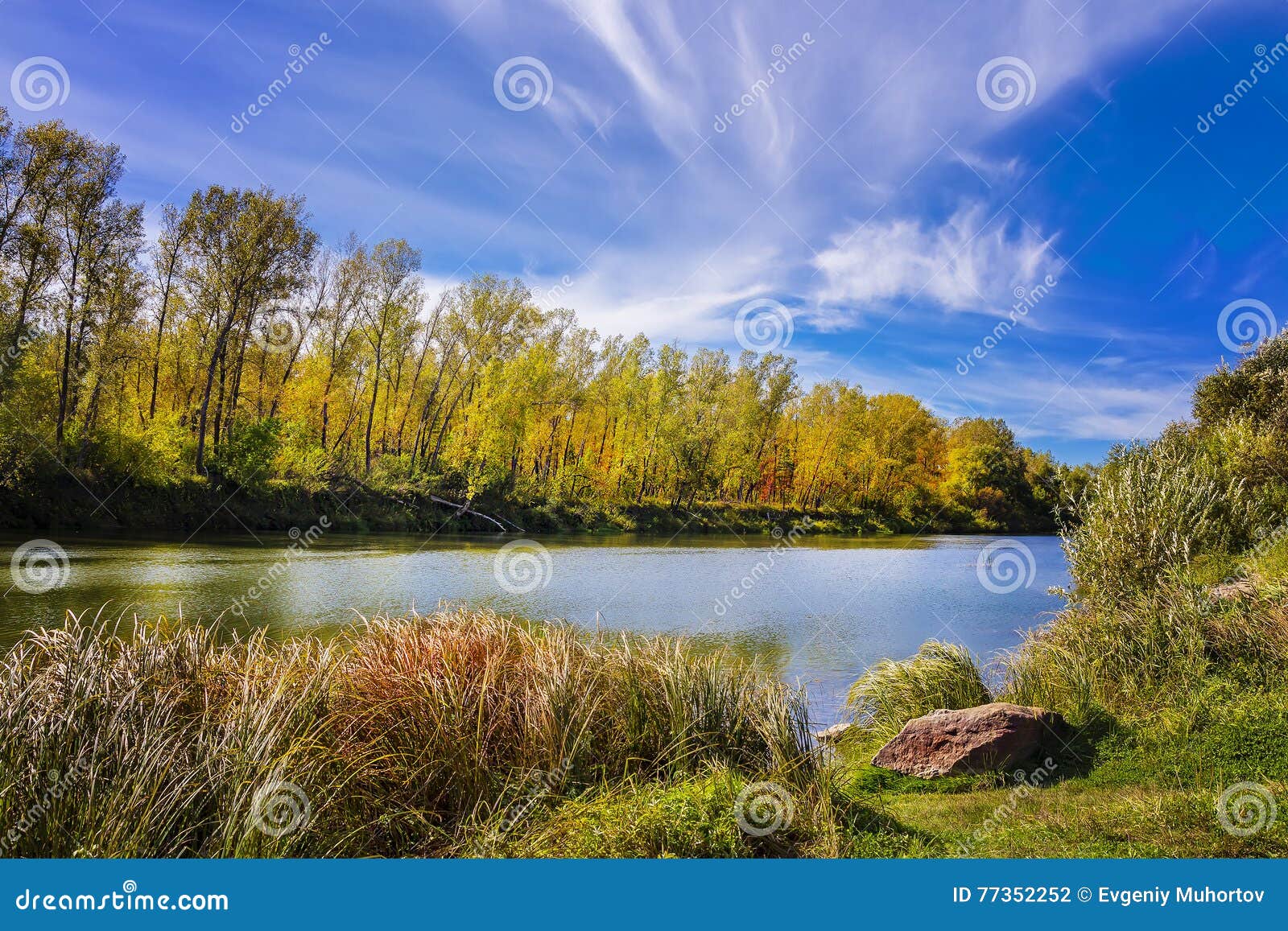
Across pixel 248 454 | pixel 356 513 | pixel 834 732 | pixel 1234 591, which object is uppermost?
pixel 248 454

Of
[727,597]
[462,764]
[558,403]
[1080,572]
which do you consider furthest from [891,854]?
[558,403]

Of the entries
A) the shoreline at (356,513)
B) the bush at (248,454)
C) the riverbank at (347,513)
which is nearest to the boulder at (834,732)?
the shoreline at (356,513)

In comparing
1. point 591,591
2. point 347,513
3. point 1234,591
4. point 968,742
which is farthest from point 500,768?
point 347,513

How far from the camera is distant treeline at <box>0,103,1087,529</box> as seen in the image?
29.2 metres

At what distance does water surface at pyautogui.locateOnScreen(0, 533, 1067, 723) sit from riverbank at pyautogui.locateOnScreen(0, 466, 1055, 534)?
2.54m

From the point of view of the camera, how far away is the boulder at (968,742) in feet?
27.0

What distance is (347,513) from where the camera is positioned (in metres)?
39.5

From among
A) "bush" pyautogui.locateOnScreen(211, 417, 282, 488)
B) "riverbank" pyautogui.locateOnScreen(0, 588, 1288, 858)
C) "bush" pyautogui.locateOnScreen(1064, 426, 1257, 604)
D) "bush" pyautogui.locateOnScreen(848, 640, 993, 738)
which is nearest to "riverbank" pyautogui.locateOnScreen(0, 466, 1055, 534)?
"bush" pyautogui.locateOnScreen(211, 417, 282, 488)

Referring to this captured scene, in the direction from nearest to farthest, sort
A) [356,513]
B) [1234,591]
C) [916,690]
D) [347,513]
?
[916,690], [1234,591], [347,513], [356,513]

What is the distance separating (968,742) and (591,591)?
15.1 metres

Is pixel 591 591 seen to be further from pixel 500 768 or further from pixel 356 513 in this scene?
pixel 356 513

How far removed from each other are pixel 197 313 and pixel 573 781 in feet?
133

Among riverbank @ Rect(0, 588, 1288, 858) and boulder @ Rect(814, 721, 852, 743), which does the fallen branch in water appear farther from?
riverbank @ Rect(0, 588, 1288, 858)

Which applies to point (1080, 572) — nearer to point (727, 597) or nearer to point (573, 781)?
point (727, 597)
